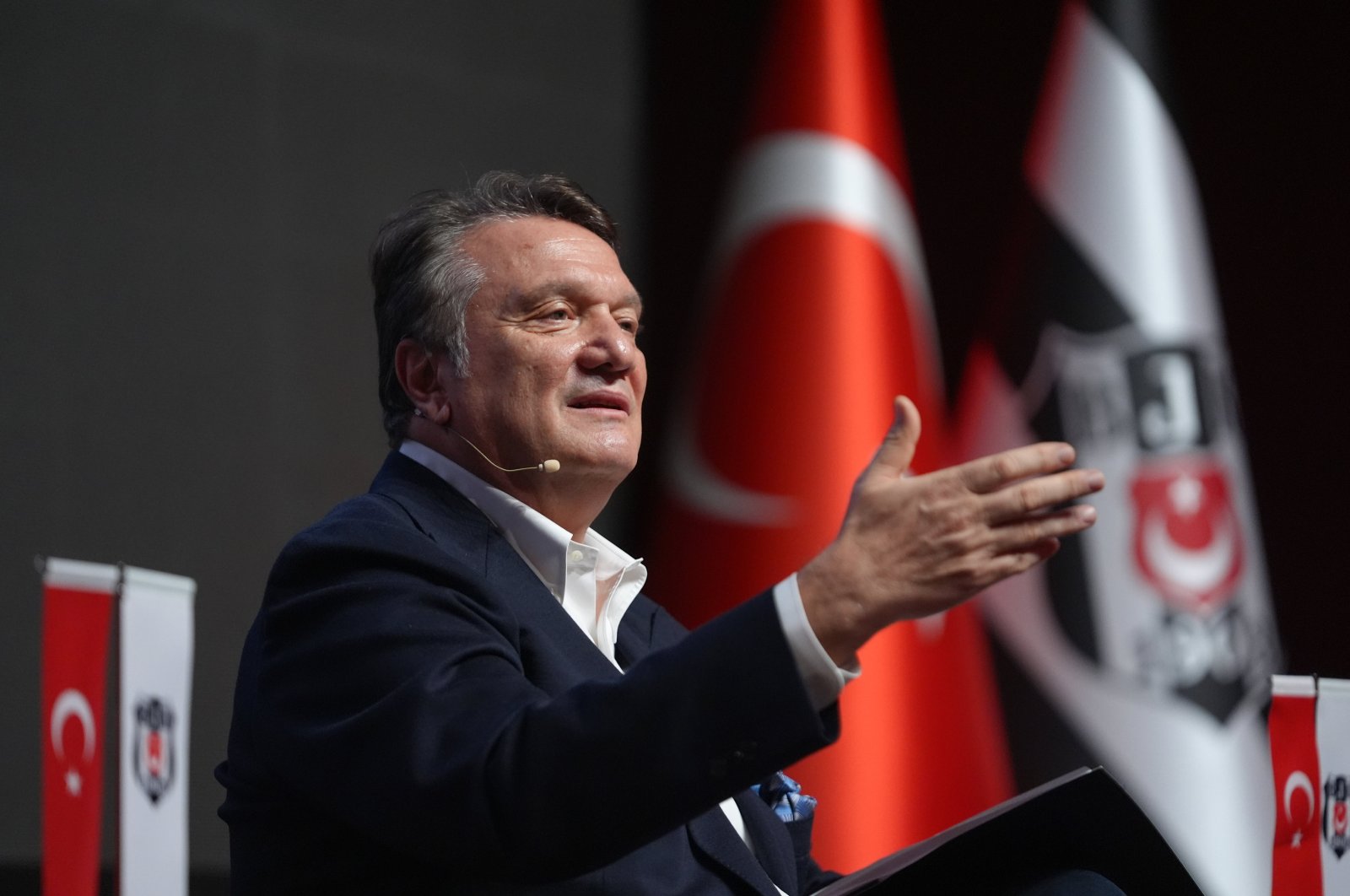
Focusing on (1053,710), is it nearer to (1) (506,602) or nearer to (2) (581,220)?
(2) (581,220)

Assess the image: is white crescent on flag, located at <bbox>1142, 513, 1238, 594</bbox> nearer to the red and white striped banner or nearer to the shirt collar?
the shirt collar

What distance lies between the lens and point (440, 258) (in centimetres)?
161

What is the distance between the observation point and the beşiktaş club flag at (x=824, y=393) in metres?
3.18

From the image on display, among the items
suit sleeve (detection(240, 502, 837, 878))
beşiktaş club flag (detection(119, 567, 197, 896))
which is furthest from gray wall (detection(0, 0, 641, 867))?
suit sleeve (detection(240, 502, 837, 878))

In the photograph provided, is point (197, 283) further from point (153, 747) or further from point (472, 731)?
point (472, 731)

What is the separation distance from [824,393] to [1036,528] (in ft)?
7.96

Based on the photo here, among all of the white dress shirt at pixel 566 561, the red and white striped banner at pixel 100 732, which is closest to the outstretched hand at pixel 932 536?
the white dress shirt at pixel 566 561

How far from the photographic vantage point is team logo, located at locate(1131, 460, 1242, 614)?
297 cm

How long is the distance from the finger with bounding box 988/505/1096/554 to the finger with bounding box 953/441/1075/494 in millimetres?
29

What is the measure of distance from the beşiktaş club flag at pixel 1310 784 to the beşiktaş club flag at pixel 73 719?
1662mm

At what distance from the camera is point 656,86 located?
3750mm

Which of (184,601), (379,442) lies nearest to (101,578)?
(184,601)

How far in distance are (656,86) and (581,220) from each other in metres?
2.15

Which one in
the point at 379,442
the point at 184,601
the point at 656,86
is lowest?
the point at 184,601
